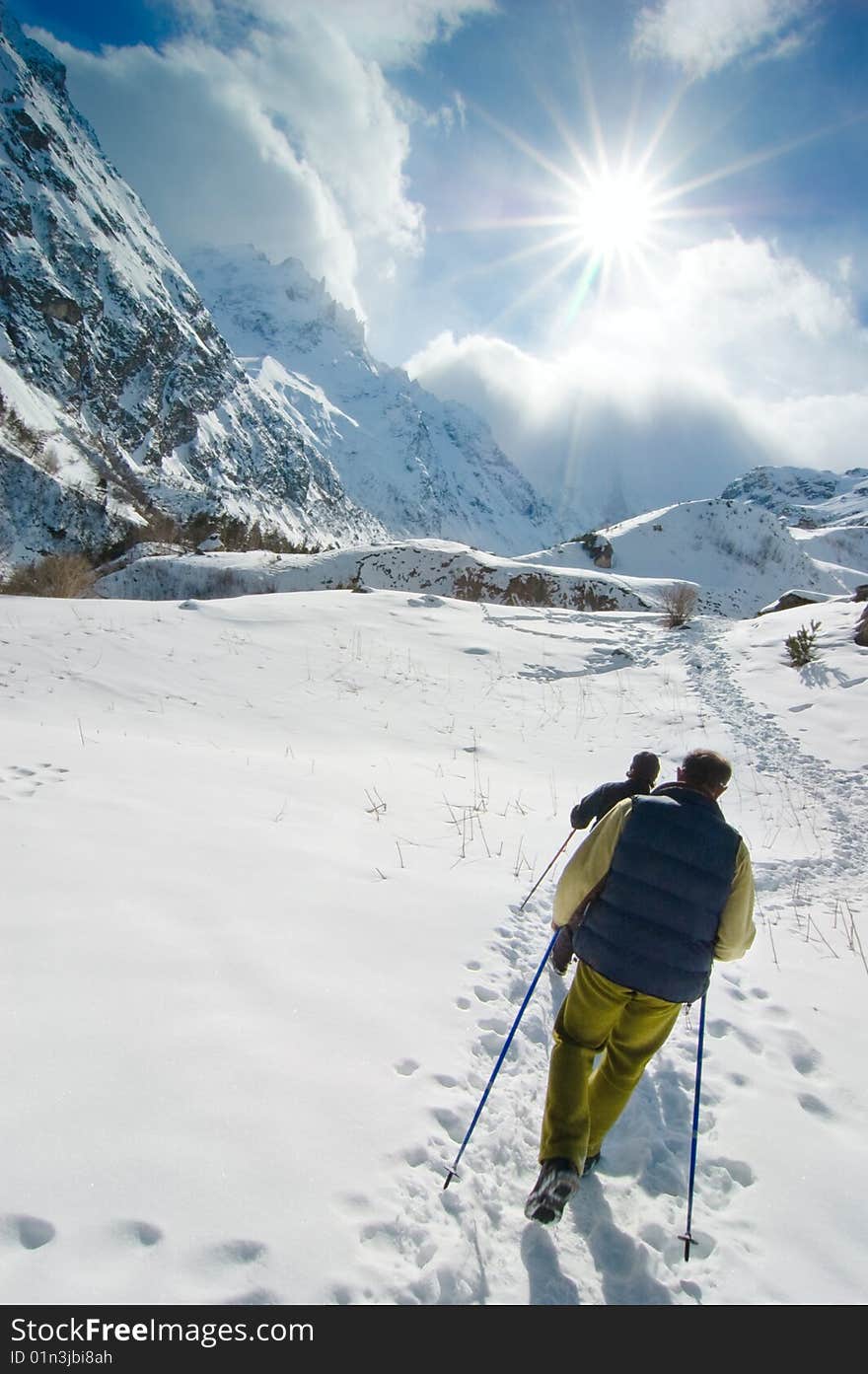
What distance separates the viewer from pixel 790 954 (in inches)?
170

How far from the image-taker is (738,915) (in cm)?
259

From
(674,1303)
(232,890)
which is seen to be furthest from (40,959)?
(674,1303)

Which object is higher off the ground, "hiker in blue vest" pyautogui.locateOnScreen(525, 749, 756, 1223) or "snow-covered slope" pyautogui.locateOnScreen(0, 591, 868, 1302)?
"hiker in blue vest" pyautogui.locateOnScreen(525, 749, 756, 1223)

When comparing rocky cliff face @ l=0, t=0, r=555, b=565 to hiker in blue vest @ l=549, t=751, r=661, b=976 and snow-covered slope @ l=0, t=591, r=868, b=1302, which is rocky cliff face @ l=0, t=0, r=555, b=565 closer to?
snow-covered slope @ l=0, t=591, r=868, b=1302

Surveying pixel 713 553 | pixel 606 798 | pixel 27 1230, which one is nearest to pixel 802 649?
pixel 606 798

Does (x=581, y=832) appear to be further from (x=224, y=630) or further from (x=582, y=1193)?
(x=224, y=630)

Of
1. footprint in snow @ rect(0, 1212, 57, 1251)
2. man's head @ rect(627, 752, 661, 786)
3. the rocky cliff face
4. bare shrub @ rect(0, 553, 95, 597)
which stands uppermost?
the rocky cliff face

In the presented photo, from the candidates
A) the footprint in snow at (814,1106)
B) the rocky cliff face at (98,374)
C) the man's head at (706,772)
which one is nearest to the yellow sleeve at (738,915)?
the man's head at (706,772)

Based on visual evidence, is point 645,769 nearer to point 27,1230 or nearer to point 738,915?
point 738,915

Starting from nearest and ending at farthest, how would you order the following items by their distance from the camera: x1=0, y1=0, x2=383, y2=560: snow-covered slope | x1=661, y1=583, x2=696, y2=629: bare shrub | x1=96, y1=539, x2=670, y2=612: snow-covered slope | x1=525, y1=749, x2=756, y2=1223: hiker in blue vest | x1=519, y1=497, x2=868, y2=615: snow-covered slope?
x1=525, y1=749, x2=756, y2=1223: hiker in blue vest < x1=661, y1=583, x2=696, y2=629: bare shrub < x1=96, y1=539, x2=670, y2=612: snow-covered slope < x1=519, y1=497, x2=868, y2=615: snow-covered slope < x1=0, y1=0, x2=383, y2=560: snow-covered slope

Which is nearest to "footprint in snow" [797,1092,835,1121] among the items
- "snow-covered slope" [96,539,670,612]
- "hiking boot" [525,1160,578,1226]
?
"hiking boot" [525,1160,578,1226]

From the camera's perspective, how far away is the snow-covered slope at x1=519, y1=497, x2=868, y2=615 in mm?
34344

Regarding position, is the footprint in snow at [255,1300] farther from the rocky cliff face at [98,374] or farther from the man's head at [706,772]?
the rocky cliff face at [98,374]

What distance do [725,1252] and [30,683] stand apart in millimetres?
9687
